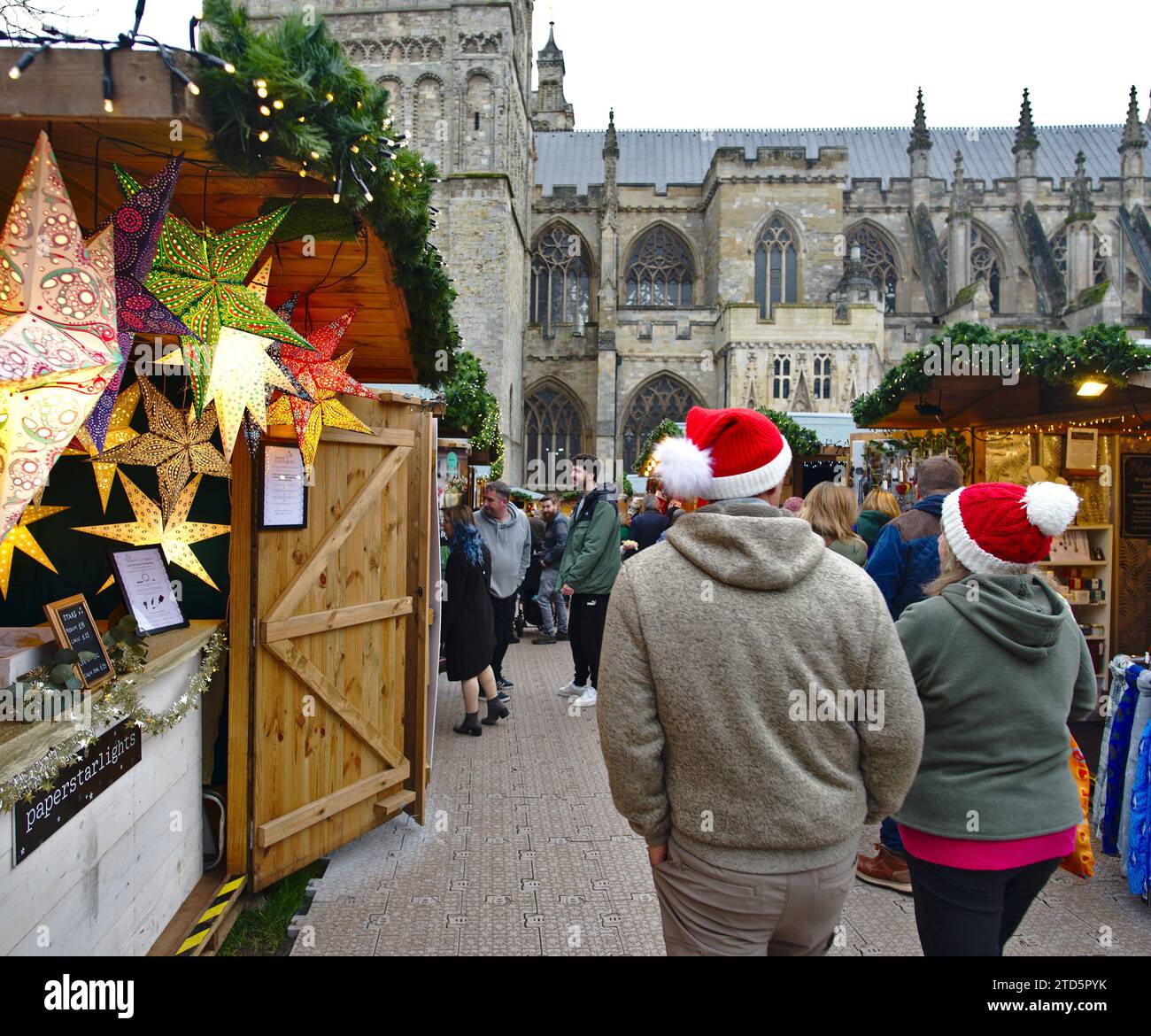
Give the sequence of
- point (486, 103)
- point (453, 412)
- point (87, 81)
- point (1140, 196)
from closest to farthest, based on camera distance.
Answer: point (87, 81) < point (453, 412) < point (486, 103) < point (1140, 196)

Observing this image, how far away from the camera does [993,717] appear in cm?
209

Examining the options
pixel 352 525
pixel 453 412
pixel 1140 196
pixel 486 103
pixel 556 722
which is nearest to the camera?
pixel 352 525

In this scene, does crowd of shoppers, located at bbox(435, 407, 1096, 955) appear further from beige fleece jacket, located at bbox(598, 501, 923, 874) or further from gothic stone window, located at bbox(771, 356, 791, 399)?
gothic stone window, located at bbox(771, 356, 791, 399)

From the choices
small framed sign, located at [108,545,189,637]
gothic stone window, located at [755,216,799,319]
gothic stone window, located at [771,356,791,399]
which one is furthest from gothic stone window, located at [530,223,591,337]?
small framed sign, located at [108,545,189,637]

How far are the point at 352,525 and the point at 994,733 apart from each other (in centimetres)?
271

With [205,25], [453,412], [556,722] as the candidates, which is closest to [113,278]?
[205,25]

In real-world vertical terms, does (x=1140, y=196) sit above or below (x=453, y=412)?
above

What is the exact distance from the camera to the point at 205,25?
2324mm

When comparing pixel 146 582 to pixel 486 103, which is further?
pixel 486 103

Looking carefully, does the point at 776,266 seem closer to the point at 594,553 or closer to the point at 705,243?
the point at 705,243

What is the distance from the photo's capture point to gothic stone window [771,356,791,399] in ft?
81.3

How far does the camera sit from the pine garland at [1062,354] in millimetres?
4700

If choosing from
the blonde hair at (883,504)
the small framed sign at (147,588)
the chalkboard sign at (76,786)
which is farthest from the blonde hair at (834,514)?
the chalkboard sign at (76,786)
